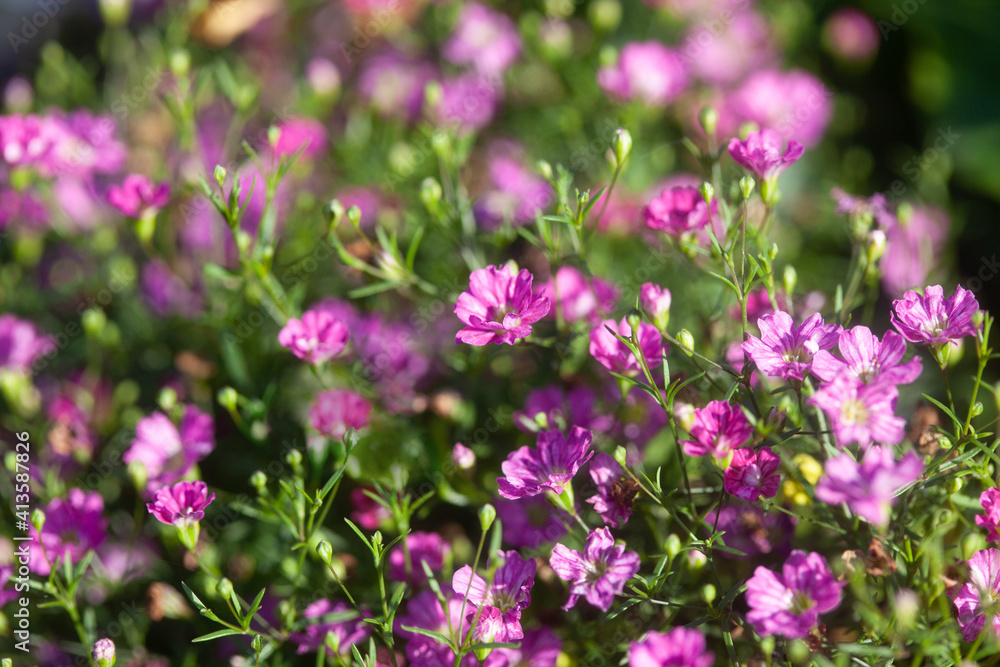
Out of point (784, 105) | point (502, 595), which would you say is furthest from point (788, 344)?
point (784, 105)

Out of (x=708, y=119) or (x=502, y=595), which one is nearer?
(x=502, y=595)

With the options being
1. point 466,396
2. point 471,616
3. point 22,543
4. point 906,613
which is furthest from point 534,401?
point 22,543

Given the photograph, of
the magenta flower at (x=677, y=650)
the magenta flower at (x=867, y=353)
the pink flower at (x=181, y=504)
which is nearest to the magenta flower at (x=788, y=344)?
the magenta flower at (x=867, y=353)

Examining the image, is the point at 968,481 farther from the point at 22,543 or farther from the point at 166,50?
the point at 166,50

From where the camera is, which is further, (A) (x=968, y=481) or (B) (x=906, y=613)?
(A) (x=968, y=481)

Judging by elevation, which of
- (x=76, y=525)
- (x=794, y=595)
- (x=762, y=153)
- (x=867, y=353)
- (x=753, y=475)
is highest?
(x=762, y=153)

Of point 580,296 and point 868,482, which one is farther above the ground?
point 868,482

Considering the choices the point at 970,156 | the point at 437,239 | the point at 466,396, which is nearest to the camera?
the point at 466,396

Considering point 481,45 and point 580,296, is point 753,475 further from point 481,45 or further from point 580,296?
point 481,45
